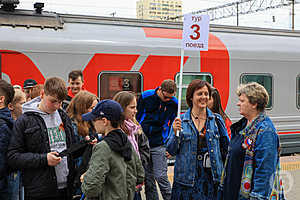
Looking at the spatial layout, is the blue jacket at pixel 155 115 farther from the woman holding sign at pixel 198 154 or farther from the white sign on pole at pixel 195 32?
the woman holding sign at pixel 198 154

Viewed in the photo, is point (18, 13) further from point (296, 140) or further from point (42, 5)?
point (296, 140)

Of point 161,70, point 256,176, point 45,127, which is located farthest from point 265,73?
point 45,127

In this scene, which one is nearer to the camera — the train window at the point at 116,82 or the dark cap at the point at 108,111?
the dark cap at the point at 108,111

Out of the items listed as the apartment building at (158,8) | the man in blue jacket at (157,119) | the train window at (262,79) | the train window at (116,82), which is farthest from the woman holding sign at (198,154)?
the apartment building at (158,8)

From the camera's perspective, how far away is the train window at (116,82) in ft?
23.4

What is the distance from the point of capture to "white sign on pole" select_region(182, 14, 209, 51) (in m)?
5.09

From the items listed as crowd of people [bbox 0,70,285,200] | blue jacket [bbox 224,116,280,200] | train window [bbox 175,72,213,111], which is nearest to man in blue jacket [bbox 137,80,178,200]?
crowd of people [bbox 0,70,285,200]

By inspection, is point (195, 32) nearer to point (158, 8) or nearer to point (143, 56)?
point (143, 56)

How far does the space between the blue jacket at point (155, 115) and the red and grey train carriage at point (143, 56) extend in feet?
5.47

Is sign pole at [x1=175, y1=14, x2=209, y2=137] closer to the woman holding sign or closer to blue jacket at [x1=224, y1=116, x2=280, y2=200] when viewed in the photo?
the woman holding sign

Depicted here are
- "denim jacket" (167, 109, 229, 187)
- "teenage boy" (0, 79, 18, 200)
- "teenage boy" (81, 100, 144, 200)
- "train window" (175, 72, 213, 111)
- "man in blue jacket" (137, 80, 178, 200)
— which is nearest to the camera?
"teenage boy" (81, 100, 144, 200)

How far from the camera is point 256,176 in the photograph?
3.29 meters

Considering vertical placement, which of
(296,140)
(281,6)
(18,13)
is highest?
(281,6)

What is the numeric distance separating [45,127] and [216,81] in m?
5.28
